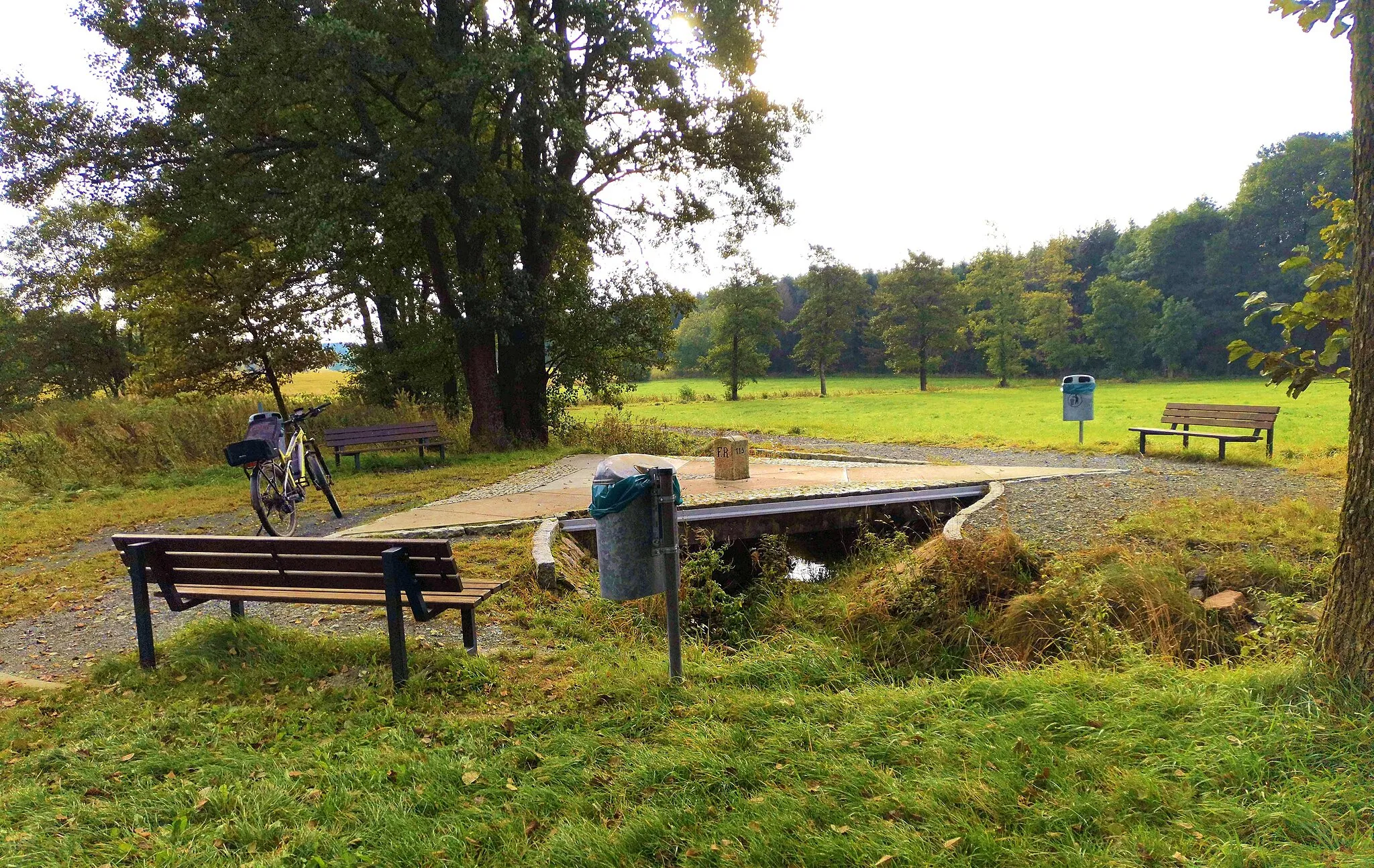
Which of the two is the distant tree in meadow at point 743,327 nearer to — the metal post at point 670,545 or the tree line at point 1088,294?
the tree line at point 1088,294

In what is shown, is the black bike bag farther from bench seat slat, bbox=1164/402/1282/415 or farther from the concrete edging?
bench seat slat, bbox=1164/402/1282/415

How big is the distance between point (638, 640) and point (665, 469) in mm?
1523

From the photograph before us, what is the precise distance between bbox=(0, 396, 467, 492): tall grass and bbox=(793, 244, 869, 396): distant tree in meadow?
40543mm

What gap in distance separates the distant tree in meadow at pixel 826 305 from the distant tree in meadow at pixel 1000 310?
392 inches

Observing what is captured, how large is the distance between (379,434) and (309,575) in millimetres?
10108

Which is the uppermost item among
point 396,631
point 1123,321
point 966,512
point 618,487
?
point 1123,321

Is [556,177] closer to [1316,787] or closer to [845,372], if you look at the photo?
[1316,787]

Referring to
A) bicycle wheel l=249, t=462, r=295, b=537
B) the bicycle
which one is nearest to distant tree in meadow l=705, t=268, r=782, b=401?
the bicycle

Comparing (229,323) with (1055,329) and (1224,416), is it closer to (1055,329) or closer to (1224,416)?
(1224,416)

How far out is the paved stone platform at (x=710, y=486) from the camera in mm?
8422

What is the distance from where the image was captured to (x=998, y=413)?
2836 centimetres

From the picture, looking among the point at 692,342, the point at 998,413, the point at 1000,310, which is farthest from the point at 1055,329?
the point at 692,342

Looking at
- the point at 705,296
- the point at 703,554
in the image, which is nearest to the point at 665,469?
the point at 703,554

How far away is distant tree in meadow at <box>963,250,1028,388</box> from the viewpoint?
5616 centimetres
